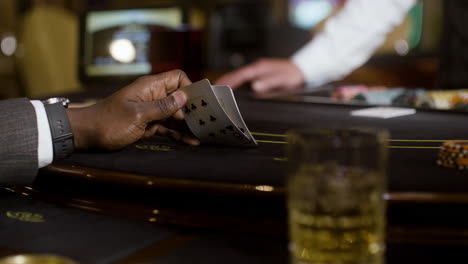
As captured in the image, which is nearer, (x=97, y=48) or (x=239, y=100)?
(x=239, y=100)

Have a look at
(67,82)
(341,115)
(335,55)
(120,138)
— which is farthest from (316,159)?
(67,82)

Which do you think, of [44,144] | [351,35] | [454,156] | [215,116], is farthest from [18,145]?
[351,35]

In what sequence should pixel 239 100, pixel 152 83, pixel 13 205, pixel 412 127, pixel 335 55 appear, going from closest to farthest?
pixel 13 205 < pixel 152 83 < pixel 412 127 < pixel 239 100 < pixel 335 55

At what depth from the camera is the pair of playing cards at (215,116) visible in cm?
106

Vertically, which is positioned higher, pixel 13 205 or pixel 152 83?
pixel 152 83

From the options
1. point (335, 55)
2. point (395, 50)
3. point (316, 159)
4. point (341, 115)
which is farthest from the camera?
point (395, 50)

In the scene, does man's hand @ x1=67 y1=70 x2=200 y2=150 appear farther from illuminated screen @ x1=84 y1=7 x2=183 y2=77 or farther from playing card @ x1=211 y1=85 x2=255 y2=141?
illuminated screen @ x1=84 y1=7 x2=183 y2=77

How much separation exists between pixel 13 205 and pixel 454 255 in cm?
72

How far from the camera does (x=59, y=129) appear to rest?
106 cm

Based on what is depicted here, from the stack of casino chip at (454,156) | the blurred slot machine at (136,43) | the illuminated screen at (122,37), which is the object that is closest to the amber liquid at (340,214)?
the stack of casino chip at (454,156)

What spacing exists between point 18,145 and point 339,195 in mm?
655

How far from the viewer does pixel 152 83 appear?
1157 mm

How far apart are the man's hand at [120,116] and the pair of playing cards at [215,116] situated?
0.10 ft

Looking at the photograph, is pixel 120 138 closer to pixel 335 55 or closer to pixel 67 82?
pixel 335 55
